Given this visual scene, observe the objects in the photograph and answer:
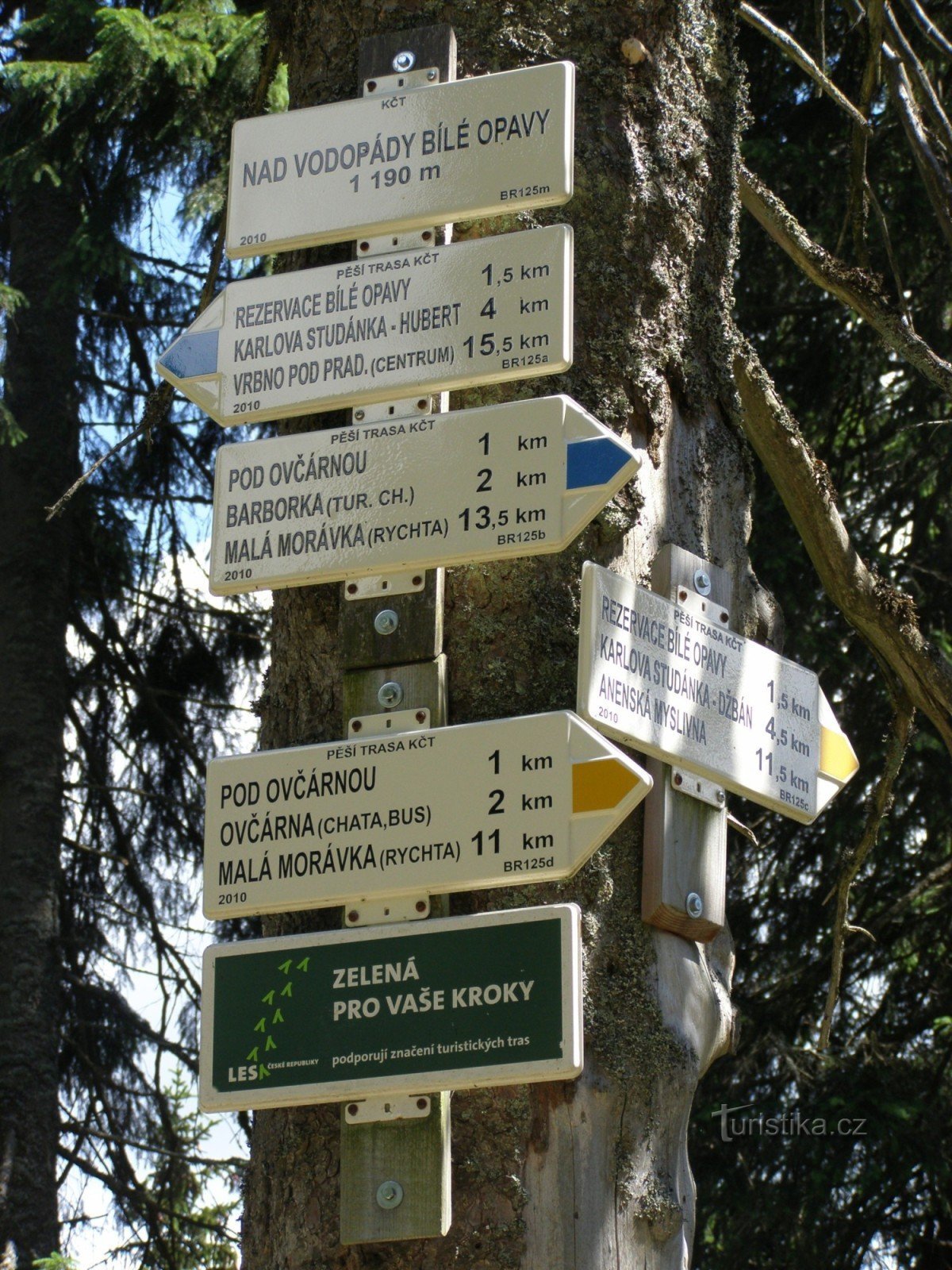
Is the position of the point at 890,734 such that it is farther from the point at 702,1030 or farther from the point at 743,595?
the point at 702,1030

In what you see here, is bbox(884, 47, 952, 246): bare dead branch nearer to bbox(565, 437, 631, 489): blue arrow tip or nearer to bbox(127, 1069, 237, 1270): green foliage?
bbox(565, 437, 631, 489): blue arrow tip

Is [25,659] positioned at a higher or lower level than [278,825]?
higher

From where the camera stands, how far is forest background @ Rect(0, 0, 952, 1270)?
744 centimetres

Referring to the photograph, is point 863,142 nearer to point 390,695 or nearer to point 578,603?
point 578,603

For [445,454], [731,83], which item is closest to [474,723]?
[445,454]

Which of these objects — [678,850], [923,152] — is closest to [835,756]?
[678,850]

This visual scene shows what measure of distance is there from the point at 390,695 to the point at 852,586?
1.47 m

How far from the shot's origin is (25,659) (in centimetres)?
822

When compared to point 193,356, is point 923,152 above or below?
above

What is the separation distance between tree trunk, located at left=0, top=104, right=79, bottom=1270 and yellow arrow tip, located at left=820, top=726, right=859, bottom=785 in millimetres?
5823

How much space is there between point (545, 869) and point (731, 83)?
1.61 m

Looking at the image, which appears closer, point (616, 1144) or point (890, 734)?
point (616, 1144)

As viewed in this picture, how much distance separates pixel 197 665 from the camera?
29.3 feet

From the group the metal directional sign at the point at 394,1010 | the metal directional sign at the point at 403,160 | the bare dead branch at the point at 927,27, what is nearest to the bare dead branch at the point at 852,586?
the metal directional sign at the point at 403,160
